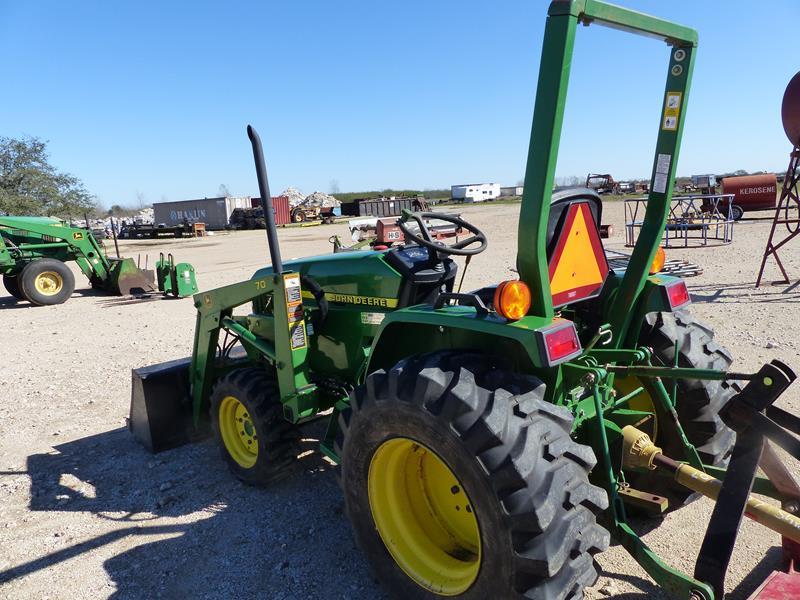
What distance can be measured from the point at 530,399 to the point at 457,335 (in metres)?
0.58

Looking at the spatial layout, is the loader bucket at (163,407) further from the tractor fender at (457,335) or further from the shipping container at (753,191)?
the shipping container at (753,191)

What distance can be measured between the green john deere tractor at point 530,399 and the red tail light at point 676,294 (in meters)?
0.02

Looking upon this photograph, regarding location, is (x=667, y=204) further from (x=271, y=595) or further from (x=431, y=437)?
(x=271, y=595)

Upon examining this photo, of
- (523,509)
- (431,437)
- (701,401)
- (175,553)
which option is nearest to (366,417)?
(431,437)

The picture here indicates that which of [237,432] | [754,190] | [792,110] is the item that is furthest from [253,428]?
[754,190]

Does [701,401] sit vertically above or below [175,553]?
above

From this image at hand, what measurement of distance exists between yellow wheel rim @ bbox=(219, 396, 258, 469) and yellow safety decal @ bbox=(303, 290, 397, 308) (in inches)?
36.5

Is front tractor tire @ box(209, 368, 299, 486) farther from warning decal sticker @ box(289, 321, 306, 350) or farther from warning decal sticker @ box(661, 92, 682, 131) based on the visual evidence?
warning decal sticker @ box(661, 92, 682, 131)

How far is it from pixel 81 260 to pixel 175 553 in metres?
11.9

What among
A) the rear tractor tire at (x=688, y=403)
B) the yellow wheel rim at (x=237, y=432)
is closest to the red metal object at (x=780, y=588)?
Answer: the rear tractor tire at (x=688, y=403)

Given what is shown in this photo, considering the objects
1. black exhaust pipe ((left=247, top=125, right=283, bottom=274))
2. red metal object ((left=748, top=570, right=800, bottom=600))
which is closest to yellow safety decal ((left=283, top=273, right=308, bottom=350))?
black exhaust pipe ((left=247, top=125, right=283, bottom=274))

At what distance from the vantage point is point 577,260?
2.76 metres

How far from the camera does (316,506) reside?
3664mm

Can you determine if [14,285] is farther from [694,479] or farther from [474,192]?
[474,192]
